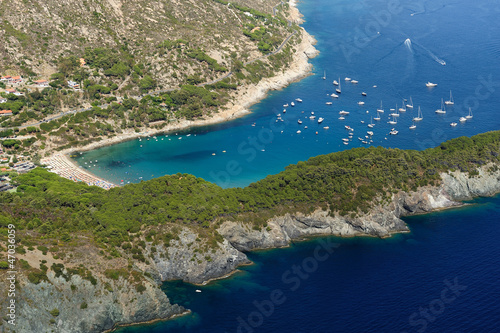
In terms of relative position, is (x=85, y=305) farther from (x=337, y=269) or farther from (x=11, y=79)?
(x=11, y=79)

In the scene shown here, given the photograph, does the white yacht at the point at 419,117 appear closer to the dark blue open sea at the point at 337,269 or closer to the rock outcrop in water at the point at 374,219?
the dark blue open sea at the point at 337,269

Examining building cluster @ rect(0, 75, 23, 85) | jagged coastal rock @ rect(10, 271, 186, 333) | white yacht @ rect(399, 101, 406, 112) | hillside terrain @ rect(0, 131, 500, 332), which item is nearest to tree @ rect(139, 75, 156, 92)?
building cluster @ rect(0, 75, 23, 85)

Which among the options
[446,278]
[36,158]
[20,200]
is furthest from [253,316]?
[36,158]

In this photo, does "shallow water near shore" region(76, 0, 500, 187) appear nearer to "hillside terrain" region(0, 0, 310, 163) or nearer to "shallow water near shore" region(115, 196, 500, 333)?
"hillside terrain" region(0, 0, 310, 163)

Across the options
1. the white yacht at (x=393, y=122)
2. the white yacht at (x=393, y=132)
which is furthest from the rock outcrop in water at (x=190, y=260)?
the white yacht at (x=393, y=122)

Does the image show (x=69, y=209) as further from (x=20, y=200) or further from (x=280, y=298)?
(x=280, y=298)
